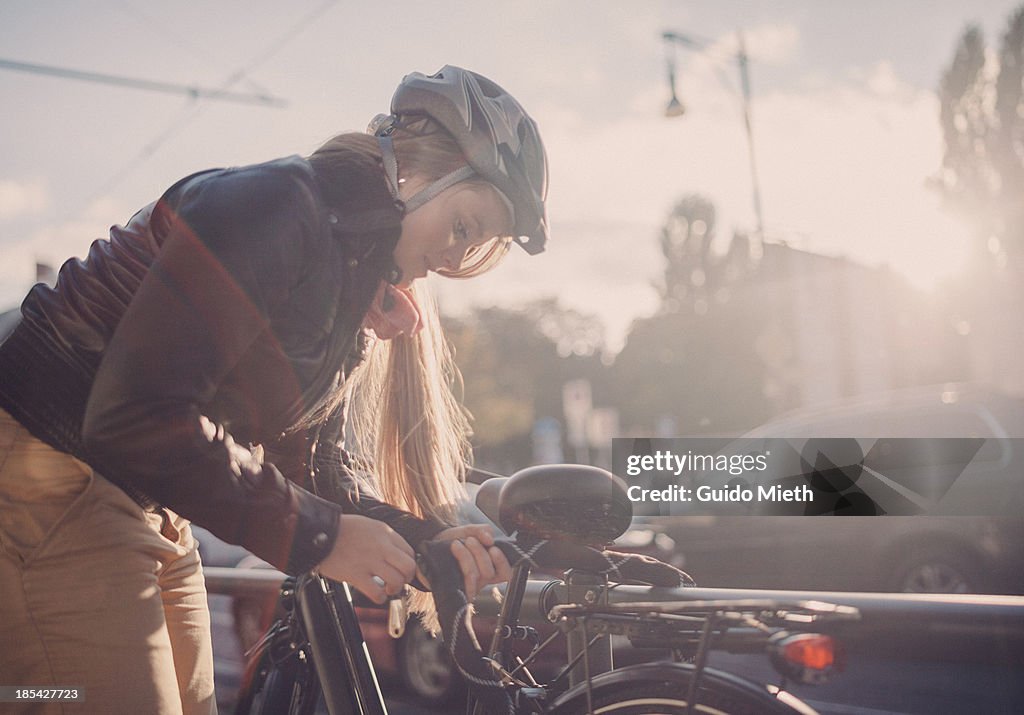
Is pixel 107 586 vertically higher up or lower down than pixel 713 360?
lower down

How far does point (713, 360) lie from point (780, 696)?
6606 millimetres

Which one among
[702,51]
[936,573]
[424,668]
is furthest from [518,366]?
[702,51]

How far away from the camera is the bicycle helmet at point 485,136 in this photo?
1173mm

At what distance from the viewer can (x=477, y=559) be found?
3.62 ft

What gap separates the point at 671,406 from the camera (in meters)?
5.79

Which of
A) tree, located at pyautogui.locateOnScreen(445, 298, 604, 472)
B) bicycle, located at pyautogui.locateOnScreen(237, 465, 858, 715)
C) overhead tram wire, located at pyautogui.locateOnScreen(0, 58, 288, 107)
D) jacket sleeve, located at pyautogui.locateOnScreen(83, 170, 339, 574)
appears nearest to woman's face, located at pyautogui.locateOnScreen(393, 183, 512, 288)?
jacket sleeve, located at pyautogui.locateOnScreen(83, 170, 339, 574)

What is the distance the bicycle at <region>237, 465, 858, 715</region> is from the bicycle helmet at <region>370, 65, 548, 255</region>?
0.35 m

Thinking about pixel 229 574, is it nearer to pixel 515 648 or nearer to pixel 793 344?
pixel 515 648

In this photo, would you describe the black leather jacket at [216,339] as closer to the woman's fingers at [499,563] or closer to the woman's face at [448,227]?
the woman's face at [448,227]

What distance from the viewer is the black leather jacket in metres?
0.94

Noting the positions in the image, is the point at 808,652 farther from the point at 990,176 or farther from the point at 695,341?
the point at 695,341

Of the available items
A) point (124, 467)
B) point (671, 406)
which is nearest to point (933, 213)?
point (124, 467)

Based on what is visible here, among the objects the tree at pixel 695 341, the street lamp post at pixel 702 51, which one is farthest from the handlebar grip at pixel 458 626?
the tree at pixel 695 341

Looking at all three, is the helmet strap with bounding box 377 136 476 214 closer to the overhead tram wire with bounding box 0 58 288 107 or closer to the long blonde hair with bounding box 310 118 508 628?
the long blonde hair with bounding box 310 118 508 628
